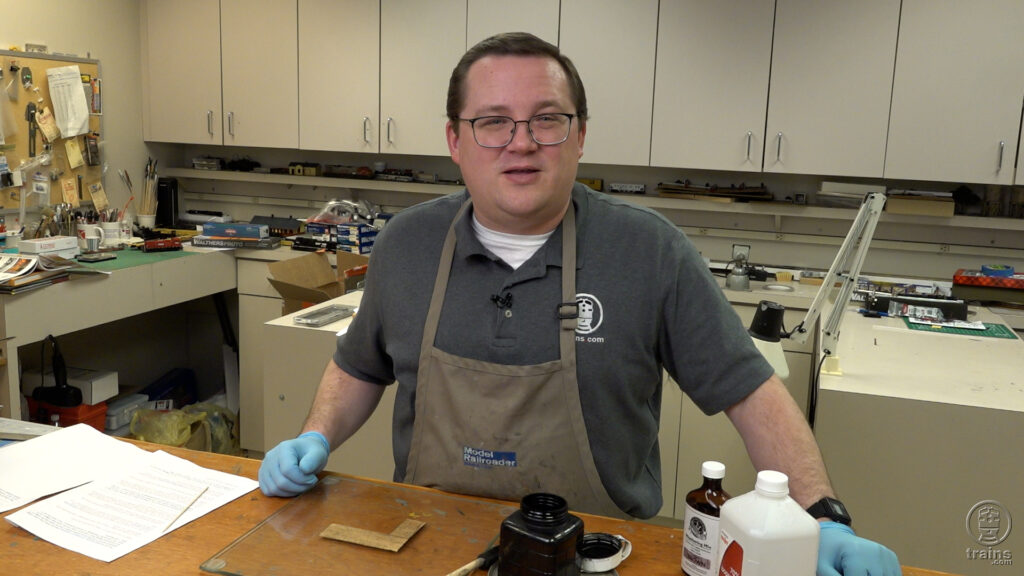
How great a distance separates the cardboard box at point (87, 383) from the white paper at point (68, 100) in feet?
3.87

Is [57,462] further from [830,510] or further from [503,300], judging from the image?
[830,510]

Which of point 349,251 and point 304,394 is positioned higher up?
point 349,251

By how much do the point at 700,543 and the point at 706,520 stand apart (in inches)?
1.4

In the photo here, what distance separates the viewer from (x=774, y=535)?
79 cm

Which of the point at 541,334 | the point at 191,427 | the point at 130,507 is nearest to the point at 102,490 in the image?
the point at 130,507

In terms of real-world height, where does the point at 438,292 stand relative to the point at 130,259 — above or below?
above

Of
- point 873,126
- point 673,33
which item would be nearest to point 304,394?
point 673,33

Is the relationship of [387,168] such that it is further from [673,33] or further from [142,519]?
[142,519]

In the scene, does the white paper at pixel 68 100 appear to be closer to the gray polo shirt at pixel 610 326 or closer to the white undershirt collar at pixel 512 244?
the gray polo shirt at pixel 610 326

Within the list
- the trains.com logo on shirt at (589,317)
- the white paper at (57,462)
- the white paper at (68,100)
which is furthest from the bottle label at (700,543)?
the white paper at (68,100)

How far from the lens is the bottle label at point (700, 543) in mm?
974

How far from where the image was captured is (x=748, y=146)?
3.47 meters

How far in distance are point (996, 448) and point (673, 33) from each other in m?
2.27

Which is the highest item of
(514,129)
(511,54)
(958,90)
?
A: (958,90)
